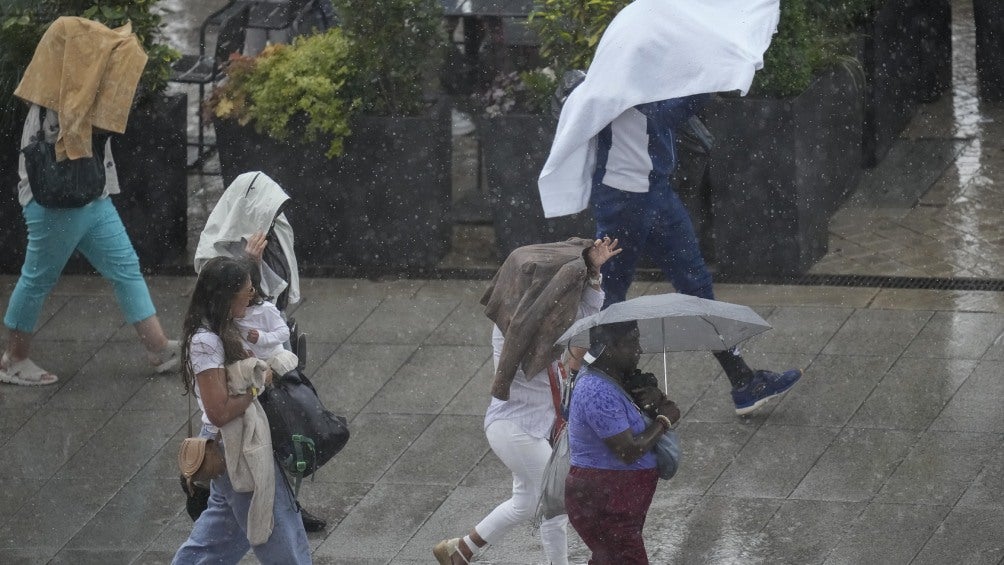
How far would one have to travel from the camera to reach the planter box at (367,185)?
10.1 meters

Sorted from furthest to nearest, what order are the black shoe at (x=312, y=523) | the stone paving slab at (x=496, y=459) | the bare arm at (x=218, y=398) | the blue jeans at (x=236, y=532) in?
the black shoe at (x=312, y=523) → the stone paving slab at (x=496, y=459) → the blue jeans at (x=236, y=532) → the bare arm at (x=218, y=398)

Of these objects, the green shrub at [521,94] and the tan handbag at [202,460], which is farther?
the green shrub at [521,94]

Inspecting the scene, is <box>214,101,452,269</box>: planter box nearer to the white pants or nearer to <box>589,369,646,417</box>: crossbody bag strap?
the white pants

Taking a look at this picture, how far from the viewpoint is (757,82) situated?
9648mm

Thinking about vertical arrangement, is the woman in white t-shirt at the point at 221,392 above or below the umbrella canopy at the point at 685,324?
below

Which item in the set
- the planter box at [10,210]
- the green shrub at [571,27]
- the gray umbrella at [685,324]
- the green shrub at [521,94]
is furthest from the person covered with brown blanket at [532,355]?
the planter box at [10,210]

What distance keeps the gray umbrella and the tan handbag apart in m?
1.36

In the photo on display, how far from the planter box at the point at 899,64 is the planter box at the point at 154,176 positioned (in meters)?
4.72

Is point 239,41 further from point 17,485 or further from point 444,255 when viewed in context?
point 17,485

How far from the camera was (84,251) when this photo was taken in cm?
899

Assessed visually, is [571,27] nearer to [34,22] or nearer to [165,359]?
[165,359]

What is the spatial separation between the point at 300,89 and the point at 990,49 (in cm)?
581

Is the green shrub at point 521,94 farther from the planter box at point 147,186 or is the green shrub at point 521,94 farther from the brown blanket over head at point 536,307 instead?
the brown blanket over head at point 536,307

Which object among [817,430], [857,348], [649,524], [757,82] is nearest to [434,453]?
[649,524]
